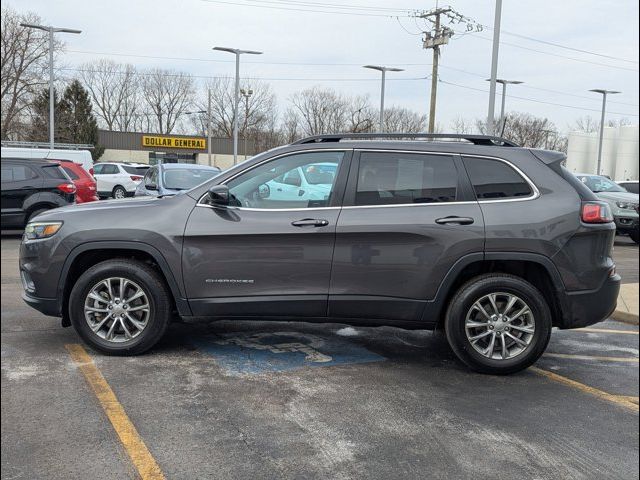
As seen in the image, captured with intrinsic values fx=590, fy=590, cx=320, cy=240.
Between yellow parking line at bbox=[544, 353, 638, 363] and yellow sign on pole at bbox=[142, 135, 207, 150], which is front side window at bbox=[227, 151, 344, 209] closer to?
yellow parking line at bbox=[544, 353, 638, 363]

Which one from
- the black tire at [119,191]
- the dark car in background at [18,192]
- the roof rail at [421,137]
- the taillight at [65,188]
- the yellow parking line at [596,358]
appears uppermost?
the roof rail at [421,137]

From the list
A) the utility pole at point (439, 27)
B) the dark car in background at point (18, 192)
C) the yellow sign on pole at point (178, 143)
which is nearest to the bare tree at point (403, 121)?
the utility pole at point (439, 27)

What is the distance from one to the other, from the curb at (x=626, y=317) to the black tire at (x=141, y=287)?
4847 millimetres

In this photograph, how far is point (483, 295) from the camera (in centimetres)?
441

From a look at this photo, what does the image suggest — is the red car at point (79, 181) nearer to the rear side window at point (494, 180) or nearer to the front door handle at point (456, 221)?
the front door handle at point (456, 221)

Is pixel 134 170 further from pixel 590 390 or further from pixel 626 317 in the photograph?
pixel 590 390

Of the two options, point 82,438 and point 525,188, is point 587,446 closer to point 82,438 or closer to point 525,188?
point 525,188

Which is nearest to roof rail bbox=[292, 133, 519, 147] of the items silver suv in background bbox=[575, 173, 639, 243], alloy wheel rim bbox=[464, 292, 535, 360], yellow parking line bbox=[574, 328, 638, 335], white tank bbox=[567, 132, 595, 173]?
alloy wheel rim bbox=[464, 292, 535, 360]

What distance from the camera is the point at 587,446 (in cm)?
324

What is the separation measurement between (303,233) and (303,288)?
41cm

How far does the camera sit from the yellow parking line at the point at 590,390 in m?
3.94

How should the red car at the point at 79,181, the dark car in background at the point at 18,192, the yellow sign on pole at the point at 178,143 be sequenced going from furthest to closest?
1. the yellow sign on pole at the point at 178,143
2. the red car at the point at 79,181
3. the dark car in background at the point at 18,192

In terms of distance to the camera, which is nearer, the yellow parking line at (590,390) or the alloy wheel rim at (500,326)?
the yellow parking line at (590,390)

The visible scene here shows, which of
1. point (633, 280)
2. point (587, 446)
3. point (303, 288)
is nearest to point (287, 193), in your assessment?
point (303, 288)
